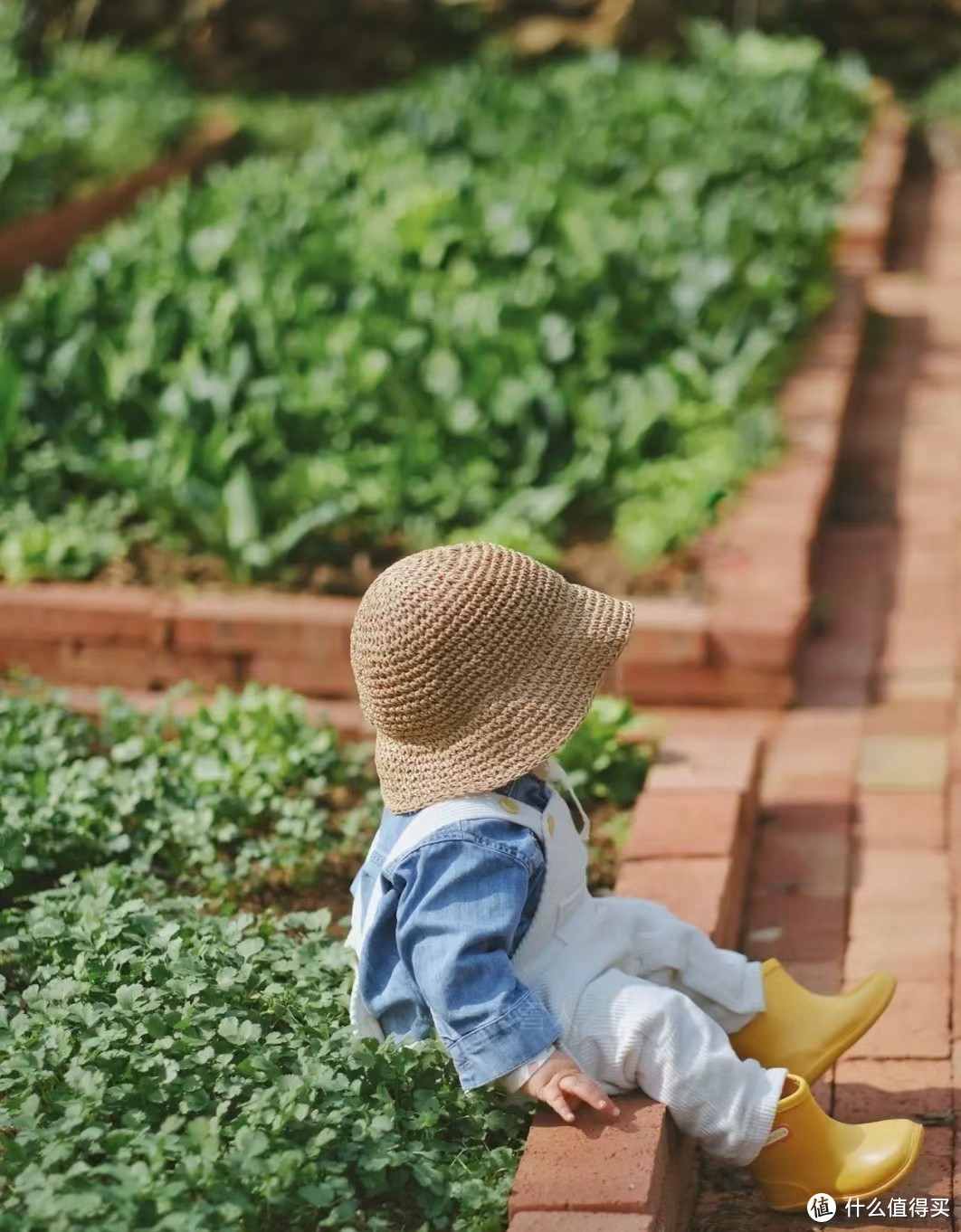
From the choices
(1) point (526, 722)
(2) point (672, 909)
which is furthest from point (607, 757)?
(1) point (526, 722)

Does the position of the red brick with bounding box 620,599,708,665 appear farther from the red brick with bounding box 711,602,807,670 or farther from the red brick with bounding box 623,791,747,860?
the red brick with bounding box 623,791,747,860

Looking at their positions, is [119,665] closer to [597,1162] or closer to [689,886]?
[689,886]

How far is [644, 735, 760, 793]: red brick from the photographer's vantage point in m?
3.94

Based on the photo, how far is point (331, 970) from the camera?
3.05 metres

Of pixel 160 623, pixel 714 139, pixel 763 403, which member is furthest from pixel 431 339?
pixel 714 139

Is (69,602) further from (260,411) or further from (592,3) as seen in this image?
(592,3)

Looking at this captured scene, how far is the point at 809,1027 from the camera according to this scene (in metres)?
2.99

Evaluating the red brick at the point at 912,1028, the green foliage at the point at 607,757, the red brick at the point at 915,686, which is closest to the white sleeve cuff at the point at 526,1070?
the red brick at the point at 912,1028

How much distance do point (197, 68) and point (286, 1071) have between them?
32.9ft

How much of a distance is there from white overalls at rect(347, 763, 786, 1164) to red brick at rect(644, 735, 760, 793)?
1.05 metres

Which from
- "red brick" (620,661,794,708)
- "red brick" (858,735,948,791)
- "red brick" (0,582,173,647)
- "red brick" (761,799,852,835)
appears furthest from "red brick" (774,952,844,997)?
"red brick" (0,582,173,647)

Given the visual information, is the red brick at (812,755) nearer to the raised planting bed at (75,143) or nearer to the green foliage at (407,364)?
the green foliage at (407,364)

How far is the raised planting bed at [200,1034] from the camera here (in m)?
2.40

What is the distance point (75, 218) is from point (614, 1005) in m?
5.98
